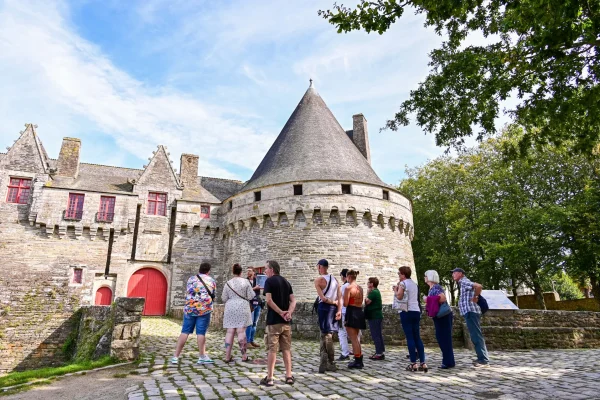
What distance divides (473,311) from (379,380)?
2.38 metres

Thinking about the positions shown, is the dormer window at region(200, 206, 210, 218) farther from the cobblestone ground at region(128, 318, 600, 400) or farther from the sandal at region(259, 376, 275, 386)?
the sandal at region(259, 376, 275, 386)

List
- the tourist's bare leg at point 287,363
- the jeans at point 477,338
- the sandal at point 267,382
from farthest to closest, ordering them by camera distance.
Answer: the jeans at point 477,338, the tourist's bare leg at point 287,363, the sandal at point 267,382

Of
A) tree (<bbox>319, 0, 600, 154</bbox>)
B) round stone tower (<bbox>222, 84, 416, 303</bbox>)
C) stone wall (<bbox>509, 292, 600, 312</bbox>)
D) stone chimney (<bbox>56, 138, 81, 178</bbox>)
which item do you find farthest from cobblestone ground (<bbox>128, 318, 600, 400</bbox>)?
stone wall (<bbox>509, 292, 600, 312</bbox>)

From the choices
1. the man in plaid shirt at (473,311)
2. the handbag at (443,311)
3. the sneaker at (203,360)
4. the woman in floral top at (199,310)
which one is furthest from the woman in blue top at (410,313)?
the sneaker at (203,360)

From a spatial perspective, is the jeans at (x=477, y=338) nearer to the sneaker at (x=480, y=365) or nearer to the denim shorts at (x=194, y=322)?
the sneaker at (x=480, y=365)

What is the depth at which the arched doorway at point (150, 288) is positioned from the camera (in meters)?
19.8

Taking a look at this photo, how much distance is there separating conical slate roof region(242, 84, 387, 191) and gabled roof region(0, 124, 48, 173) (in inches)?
427

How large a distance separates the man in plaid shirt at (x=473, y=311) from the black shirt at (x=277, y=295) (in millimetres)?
3052

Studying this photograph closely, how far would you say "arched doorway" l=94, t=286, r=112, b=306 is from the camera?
19016 mm

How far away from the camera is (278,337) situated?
4844 millimetres

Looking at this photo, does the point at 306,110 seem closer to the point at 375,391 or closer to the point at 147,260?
the point at 147,260

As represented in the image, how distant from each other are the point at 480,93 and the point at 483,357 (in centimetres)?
466

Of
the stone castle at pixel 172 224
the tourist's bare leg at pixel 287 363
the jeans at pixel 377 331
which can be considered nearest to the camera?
the tourist's bare leg at pixel 287 363

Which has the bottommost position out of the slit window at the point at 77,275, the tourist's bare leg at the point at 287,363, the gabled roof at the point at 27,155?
the tourist's bare leg at the point at 287,363
